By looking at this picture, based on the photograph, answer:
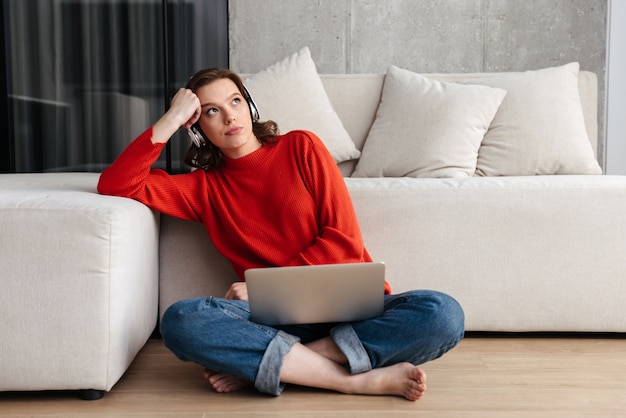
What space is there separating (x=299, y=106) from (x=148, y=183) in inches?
33.9

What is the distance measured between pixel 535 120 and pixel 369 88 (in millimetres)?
615

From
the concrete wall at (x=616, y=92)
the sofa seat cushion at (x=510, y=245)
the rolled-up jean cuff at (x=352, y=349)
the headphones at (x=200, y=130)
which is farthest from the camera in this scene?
the concrete wall at (x=616, y=92)

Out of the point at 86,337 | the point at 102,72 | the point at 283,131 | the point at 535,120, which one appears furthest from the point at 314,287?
the point at 102,72

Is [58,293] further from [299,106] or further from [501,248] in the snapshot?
[299,106]

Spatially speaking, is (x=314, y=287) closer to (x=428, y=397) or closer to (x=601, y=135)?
(x=428, y=397)

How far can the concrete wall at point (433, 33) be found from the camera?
347cm

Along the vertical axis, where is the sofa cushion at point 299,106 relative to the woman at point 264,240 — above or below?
above

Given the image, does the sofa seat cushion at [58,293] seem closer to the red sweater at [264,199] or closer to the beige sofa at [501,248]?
the red sweater at [264,199]

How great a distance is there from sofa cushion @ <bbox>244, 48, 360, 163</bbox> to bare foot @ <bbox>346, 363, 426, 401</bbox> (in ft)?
3.55

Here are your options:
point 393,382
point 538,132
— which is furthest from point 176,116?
point 538,132

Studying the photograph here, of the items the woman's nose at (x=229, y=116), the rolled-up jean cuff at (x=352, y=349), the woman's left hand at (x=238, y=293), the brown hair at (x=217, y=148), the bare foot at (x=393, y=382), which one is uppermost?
the woman's nose at (x=229, y=116)

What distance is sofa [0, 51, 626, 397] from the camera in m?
1.47

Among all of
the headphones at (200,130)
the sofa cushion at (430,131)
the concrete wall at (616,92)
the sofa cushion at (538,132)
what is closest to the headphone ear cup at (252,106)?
the headphones at (200,130)

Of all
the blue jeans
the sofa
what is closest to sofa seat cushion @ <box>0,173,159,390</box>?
the sofa
